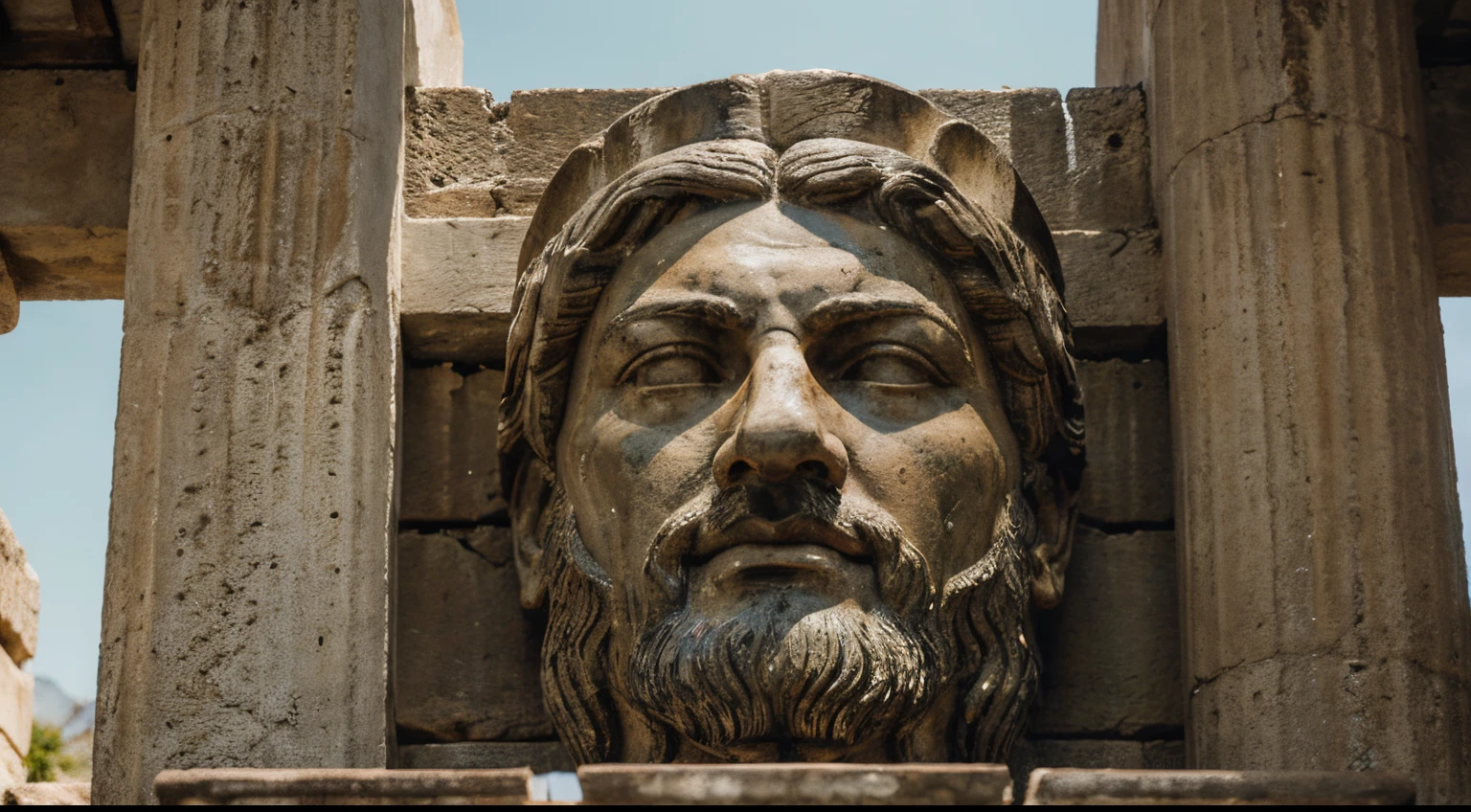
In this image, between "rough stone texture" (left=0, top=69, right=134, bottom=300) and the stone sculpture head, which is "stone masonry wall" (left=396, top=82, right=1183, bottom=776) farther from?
"rough stone texture" (left=0, top=69, right=134, bottom=300)

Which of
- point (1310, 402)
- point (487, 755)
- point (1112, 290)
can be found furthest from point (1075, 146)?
point (487, 755)

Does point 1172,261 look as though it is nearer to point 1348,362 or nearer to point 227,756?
point 1348,362

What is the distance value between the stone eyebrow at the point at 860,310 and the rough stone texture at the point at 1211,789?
5.20ft

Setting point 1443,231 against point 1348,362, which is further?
point 1443,231

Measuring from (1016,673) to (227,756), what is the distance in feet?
6.38

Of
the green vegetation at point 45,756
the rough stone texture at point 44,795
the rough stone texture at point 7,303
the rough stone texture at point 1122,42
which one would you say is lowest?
the rough stone texture at point 44,795

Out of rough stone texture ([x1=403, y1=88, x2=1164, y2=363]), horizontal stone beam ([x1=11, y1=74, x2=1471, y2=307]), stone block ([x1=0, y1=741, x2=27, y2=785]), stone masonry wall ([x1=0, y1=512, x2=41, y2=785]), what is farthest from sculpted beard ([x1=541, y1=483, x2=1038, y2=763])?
stone masonry wall ([x1=0, y1=512, x2=41, y2=785])

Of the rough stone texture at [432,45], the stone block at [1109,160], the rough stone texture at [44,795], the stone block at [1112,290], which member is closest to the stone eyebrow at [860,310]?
the stone block at [1112,290]

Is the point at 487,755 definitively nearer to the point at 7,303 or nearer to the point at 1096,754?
the point at 1096,754

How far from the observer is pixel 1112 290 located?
6832mm

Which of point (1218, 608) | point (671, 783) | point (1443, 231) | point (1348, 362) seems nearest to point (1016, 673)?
point (1218, 608)

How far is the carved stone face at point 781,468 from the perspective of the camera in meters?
5.58

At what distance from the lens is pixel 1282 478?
600 cm

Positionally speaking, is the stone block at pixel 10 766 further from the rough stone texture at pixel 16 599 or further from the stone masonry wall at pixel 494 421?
the stone masonry wall at pixel 494 421
